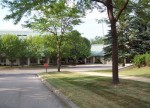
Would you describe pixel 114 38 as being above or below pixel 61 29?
below

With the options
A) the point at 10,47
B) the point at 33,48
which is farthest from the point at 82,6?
the point at 33,48

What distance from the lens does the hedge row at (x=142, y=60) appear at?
119 ft

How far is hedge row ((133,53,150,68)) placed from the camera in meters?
36.1

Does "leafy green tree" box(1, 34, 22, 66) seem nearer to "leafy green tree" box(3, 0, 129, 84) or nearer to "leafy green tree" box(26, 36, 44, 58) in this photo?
"leafy green tree" box(26, 36, 44, 58)

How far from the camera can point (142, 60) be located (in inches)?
1470

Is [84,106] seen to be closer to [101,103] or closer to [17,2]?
[101,103]

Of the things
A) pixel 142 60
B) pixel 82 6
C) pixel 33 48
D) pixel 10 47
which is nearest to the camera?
pixel 82 6

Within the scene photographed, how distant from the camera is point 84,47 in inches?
3383

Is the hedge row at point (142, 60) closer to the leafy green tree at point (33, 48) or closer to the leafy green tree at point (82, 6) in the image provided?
the leafy green tree at point (82, 6)

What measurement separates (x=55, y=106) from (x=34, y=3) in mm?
8525

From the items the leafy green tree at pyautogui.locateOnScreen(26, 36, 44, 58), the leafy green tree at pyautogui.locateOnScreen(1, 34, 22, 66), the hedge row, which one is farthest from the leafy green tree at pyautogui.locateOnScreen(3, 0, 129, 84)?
the leafy green tree at pyautogui.locateOnScreen(26, 36, 44, 58)

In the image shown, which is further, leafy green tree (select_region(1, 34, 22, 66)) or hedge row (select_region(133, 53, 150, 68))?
leafy green tree (select_region(1, 34, 22, 66))

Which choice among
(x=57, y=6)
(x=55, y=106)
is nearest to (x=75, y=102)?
(x=55, y=106)

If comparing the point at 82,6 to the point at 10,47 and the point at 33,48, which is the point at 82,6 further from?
the point at 33,48
